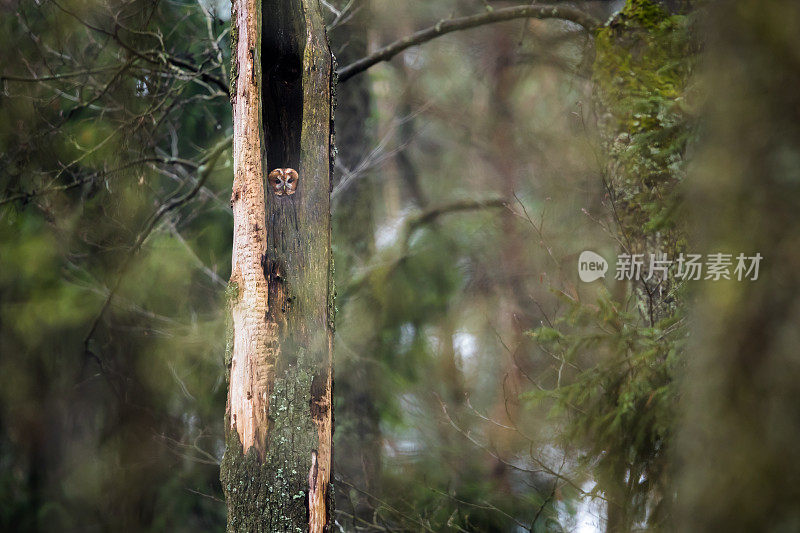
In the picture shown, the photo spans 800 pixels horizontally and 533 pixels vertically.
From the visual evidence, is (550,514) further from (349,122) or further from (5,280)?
(5,280)

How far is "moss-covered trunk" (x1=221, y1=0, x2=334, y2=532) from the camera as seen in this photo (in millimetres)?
2301

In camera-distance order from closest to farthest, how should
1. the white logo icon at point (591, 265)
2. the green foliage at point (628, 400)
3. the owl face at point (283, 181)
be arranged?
1. the owl face at point (283, 181)
2. the green foliage at point (628, 400)
3. the white logo icon at point (591, 265)

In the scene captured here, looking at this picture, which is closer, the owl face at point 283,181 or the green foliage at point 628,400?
the owl face at point 283,181

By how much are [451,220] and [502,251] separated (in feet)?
1.94

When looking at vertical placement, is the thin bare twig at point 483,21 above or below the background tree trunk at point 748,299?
above

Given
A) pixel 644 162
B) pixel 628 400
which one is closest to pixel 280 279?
pixel 628 400

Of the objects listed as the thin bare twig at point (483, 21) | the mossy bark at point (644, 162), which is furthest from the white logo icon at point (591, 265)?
the thin bare twig at point (483, 21)

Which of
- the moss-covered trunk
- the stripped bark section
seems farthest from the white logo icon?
the stripped bark section

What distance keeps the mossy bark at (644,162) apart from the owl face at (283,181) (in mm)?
1654

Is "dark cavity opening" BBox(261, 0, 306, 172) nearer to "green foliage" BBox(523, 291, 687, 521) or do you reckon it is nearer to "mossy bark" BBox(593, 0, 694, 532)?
"green foliage" BBox(523, 291, 687, 521)

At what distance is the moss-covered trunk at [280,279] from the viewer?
2.30 meters

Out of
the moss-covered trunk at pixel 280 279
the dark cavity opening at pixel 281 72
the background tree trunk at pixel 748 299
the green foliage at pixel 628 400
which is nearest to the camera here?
the background tree trunk at pixel 748 299

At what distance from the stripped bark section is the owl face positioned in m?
0.04

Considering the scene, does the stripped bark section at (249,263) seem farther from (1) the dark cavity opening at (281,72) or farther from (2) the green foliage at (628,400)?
(2) the green foliage at (628,400)
